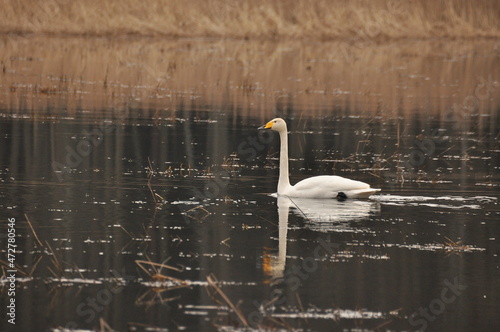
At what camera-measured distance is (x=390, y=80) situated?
1503 inches

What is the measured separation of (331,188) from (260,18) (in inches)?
2015

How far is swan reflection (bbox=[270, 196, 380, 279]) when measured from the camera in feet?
39.0

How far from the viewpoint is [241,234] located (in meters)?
11.5

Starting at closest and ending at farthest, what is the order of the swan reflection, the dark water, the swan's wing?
the dark water
the swan reflection
the swan's wing

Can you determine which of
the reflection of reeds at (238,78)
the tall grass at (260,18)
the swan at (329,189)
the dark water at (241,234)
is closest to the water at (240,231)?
the dark water at (241,234)

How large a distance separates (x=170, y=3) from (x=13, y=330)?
181 feet

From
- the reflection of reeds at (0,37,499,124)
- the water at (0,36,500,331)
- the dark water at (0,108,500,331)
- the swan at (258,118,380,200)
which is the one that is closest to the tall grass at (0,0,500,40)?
the reflection of reeds at (0,37,499,124)

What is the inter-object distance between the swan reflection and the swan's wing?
9 centimetres

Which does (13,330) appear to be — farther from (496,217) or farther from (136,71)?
(136,71)

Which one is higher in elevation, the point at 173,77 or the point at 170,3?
the point at 170,3

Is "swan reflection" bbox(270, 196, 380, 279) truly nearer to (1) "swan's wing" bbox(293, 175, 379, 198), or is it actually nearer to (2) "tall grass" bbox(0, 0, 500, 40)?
(1) "swan's wing" bbox(293, 175, 379, 198)

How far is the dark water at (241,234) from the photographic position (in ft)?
27.9

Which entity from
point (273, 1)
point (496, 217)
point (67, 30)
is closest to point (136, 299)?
point (496, 217)

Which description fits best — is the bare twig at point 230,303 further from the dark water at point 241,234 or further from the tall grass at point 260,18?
the tall grass at point 260,18
